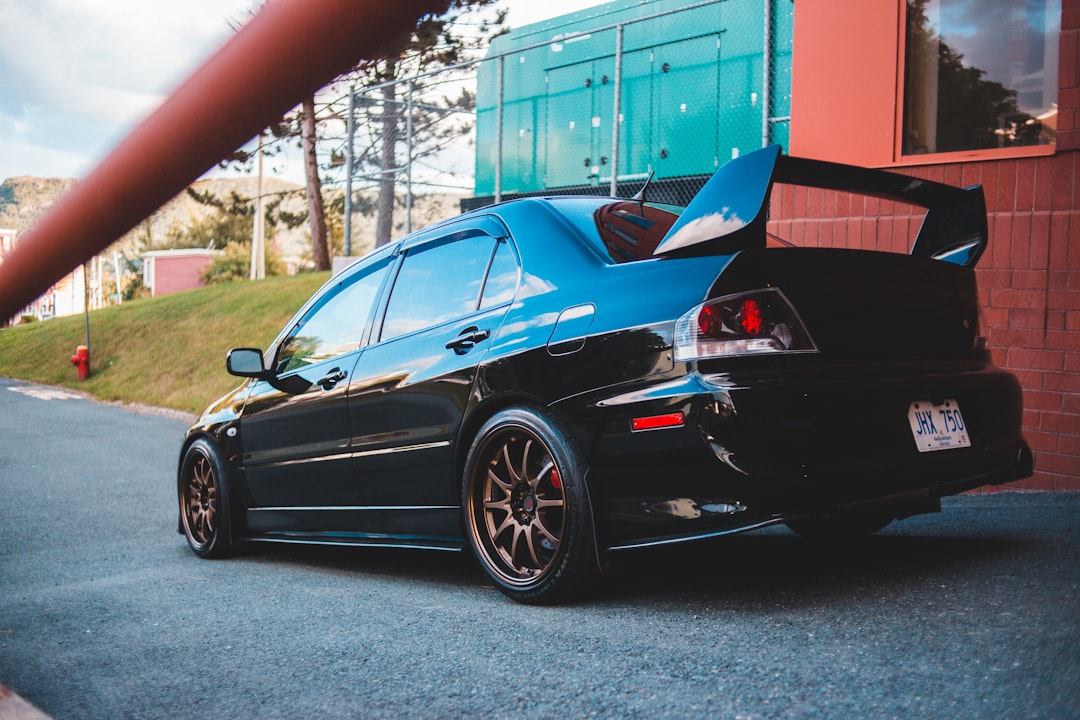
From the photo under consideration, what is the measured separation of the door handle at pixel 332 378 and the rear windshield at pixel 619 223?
148 centimetres

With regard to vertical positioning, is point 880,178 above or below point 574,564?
above

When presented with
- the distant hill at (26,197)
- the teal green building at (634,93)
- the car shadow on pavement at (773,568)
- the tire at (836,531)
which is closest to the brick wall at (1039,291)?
the car shadow on pavement at (773,568)

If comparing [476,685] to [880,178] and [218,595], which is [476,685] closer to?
[218,595]

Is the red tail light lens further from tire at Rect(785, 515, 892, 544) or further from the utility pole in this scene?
the utility pole

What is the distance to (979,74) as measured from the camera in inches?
280

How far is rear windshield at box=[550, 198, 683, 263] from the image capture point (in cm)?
402

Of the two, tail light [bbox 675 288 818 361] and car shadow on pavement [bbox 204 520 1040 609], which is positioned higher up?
tail light [bbox 675 288 818 361]

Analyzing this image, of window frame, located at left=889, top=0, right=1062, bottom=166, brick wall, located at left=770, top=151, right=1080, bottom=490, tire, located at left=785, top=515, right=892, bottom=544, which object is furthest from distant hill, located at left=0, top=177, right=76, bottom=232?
window frame, located at left=889, top=0, right=1062, bottom=166

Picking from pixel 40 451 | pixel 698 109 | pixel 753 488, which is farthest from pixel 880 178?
pixel 40 451

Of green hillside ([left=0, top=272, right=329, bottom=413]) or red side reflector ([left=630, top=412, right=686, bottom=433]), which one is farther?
green hillside ([left=0, top=272, right=329, bottom=413])

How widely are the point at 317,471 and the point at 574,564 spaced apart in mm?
2039

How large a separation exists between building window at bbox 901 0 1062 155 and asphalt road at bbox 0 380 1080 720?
2589 millimetres

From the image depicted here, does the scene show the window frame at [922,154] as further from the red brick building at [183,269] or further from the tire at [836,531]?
the red brick building at [183,269]

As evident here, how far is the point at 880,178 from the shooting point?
4.14 meters
